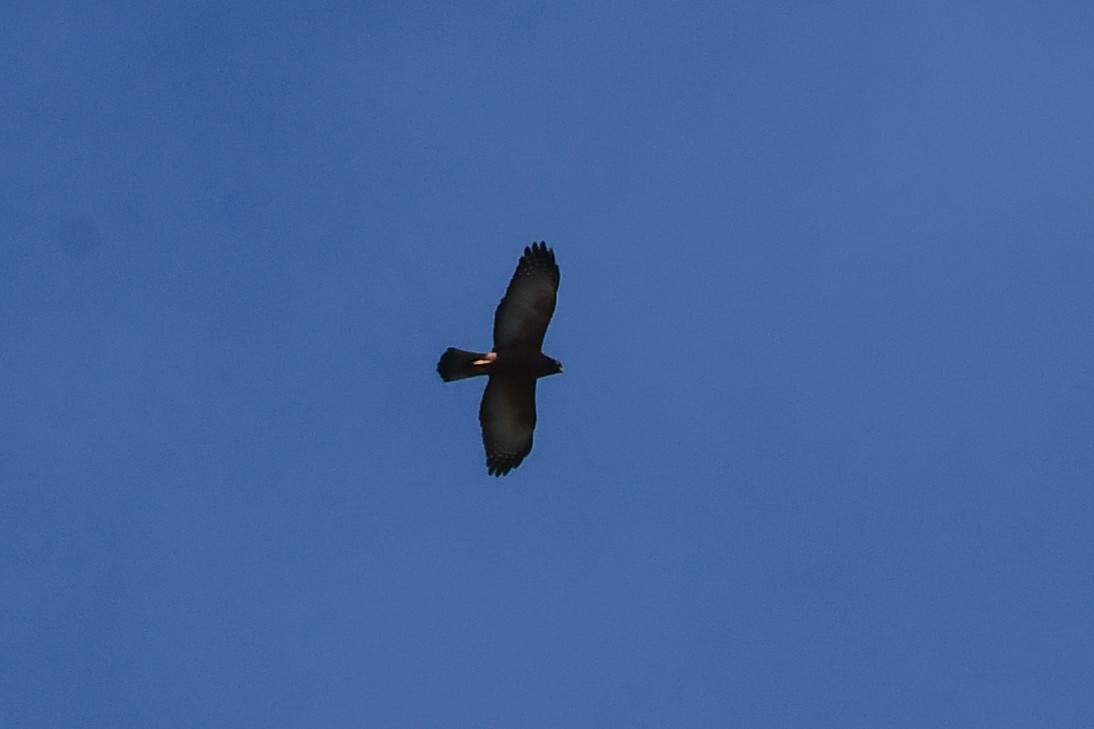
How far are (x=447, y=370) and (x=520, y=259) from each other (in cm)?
198

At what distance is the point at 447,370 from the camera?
110 ft

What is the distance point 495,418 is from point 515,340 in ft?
4.65

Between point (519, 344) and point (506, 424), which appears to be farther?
point (506, 424)

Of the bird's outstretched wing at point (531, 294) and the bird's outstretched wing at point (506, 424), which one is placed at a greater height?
the bird's outstretched wing at point (531, 294)

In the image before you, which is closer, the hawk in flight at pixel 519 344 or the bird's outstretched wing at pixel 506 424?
the hawk in flight at pixel 519 344

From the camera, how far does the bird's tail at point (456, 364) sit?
110ft

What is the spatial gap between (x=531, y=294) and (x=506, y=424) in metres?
2.23

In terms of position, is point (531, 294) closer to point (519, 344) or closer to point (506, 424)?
point (519, 344)

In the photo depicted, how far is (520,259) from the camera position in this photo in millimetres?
33625

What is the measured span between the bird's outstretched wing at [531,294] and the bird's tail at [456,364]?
64 cm

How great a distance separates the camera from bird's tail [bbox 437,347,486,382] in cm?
3344

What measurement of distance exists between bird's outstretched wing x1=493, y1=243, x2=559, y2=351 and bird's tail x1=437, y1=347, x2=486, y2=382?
0.64 m

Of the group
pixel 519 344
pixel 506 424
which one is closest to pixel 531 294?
pixel 519 344

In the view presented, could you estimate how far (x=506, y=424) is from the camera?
3450 centimetres
